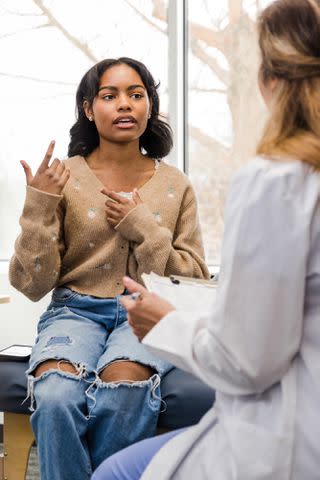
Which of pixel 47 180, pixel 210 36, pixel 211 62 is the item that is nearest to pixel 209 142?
pixel 211 62

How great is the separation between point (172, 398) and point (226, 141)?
5.23 ft

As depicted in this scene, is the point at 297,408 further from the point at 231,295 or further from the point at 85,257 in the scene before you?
the point at 85,257

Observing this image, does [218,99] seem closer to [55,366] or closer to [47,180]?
[47,180]

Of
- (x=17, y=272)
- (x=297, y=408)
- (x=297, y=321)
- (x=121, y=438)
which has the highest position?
(x=297, y=321)

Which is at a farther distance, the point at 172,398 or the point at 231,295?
the point at 172,398

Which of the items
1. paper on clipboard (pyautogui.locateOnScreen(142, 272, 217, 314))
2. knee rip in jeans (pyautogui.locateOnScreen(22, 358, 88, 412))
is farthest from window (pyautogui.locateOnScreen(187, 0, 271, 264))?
paper on clipboard (pyautogui.locateOnScreen(142, 272, 217, 314))

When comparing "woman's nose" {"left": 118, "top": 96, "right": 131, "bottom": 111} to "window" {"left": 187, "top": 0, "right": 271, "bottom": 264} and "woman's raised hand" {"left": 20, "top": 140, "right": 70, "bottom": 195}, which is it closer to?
"woman's raised hand" {"left": 20, "top": 140, "right": 70, "bottom": 195}

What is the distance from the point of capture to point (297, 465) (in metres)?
0.94

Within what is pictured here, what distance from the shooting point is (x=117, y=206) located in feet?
6.39

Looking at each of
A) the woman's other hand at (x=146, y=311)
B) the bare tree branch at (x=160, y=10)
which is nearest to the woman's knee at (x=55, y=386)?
the woman's other hand at (x=146, y=311)

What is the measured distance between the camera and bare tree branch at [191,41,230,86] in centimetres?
306

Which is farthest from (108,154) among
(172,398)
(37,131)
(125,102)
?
(37,131)

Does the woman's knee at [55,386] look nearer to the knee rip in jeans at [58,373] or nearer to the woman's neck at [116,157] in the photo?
the knee rip in jeans at [58,373]

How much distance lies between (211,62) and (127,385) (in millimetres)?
1796
